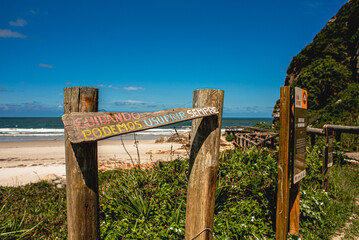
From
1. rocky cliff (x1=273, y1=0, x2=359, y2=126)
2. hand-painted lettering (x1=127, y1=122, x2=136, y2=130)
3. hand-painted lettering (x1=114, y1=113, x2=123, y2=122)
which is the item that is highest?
rocky cliff (x1=273, y1=0, x2=359, y2=126)

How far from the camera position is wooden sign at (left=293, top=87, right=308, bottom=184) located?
9.26 ft

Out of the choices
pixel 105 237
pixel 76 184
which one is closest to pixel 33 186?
pixel 105 237

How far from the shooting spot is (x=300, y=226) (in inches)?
135

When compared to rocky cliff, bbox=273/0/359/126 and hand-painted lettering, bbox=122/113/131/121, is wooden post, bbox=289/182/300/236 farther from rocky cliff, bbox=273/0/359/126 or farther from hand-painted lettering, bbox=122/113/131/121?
rocky cliff, bbox=273/0/359/126

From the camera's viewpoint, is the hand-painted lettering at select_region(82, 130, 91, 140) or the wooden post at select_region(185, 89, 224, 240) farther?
the wooden post at select_region(185, 89, 224, 240)

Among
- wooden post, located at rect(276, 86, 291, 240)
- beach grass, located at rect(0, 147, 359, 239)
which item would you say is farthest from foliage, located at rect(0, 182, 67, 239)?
wooden post, located at rect(276, 86, 291, 240)

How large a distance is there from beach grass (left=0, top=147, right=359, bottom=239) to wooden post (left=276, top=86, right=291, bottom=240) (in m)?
0.28

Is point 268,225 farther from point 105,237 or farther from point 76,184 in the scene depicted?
point 76,184

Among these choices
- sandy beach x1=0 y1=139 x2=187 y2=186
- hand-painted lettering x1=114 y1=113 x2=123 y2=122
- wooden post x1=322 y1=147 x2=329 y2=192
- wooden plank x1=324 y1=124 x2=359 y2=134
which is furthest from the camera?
sandy beach x1=0 y1=139 x2=187 y2=186

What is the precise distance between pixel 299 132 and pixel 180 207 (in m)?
1.99

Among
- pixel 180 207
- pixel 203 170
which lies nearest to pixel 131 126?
pixel 203 170

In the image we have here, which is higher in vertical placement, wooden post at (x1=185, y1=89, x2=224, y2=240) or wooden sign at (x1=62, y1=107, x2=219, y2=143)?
wooden sign at (x1=62, y1=107, x2=219, y2=143)

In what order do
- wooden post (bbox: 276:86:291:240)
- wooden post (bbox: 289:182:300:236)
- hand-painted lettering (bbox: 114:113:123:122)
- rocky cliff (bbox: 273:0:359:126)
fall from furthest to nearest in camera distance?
1. rocky cliff (bbox: 273:0:359:126)
2. wooden post (bbox: 289:182:300:236)
3. wooden post (bbox: 276:86:291:240)
4. hand-painted lettering (bbox: 114:113:123:122)

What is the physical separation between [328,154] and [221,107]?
11.5 ft
